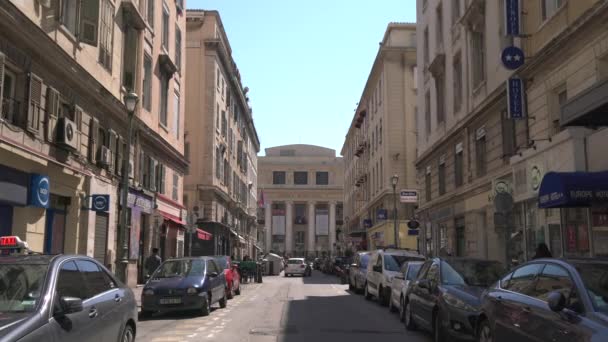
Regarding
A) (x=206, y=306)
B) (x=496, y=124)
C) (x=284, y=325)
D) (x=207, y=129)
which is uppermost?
(x=207, y=129)

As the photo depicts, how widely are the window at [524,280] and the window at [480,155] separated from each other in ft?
55.7

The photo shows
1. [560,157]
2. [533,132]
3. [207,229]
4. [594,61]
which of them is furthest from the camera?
[207,229]

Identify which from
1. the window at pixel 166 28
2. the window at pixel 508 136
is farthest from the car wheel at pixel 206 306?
the window at pixel 166 28

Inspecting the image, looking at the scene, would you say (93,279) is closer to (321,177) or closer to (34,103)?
(34,103)

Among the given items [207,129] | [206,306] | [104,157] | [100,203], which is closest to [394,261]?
[206,306]

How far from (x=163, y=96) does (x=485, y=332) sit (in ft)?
84.8

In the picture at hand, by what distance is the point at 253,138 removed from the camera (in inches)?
3219

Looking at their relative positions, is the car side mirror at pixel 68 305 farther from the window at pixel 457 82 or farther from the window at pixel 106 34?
the window at pixel 457 82

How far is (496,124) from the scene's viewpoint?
74.2 feet

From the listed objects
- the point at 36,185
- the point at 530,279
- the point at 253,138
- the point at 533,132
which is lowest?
A: the point at 530,279

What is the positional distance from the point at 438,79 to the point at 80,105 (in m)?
18.4

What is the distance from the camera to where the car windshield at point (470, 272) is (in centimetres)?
1087

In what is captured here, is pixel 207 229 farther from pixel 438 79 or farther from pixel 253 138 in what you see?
pixel 253 138

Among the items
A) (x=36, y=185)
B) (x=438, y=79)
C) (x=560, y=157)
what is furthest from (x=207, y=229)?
(x=560, y=157)
